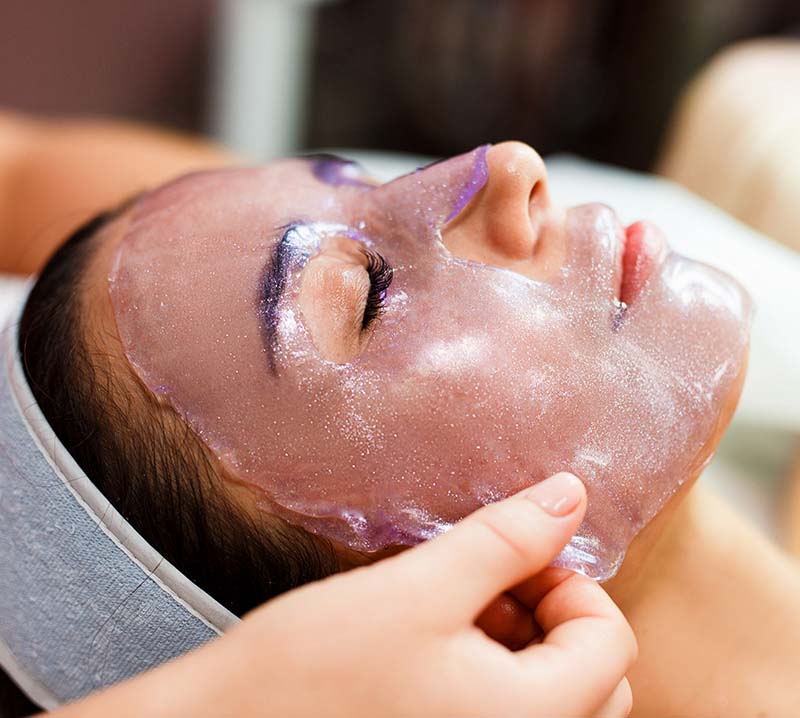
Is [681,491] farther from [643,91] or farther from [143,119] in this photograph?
[143,119]

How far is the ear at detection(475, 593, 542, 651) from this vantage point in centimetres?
75

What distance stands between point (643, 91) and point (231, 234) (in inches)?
80.1

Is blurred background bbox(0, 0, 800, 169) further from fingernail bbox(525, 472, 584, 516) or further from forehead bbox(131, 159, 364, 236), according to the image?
fingernail bbox(525, 472, 584, 516)

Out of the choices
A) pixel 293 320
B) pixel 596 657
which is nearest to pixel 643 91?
pixel 293 320

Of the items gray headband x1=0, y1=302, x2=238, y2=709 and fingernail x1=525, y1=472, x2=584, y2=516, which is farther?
gray headband x1=0, y1=302, x2=238, y2=709

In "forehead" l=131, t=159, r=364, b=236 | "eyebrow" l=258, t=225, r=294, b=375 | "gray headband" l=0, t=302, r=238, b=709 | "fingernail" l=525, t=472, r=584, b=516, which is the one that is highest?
"forehead" l=131, t=159, r=364, b=236

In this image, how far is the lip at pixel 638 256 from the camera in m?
0.86

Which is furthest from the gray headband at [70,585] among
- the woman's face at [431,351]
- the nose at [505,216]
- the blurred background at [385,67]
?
the blurred background at [385,67]

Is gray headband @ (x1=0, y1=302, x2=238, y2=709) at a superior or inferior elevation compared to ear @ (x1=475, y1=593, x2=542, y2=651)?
inferior

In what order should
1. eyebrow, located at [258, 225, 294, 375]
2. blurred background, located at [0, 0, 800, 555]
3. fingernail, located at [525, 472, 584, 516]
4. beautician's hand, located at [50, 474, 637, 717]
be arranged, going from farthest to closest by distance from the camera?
blurred background, located at [0, 0, 800, 555], eyebrow, located at [258, 225, 294, 375], fingernail, located at [525, 472, 584, 516], beautician's hand, located at [50, 474, 637, 717]

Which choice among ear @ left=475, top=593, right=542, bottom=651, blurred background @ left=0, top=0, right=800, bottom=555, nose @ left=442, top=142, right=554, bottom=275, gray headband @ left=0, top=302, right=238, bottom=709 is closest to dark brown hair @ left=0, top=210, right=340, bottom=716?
gray headband @ left=0, top=302, right=238, bottom=709

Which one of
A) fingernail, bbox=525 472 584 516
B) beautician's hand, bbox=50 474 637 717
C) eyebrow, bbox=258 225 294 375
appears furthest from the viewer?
eyebrow, bbox=258 225 294 375

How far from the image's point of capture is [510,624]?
755mm

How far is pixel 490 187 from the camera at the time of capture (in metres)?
0.88
